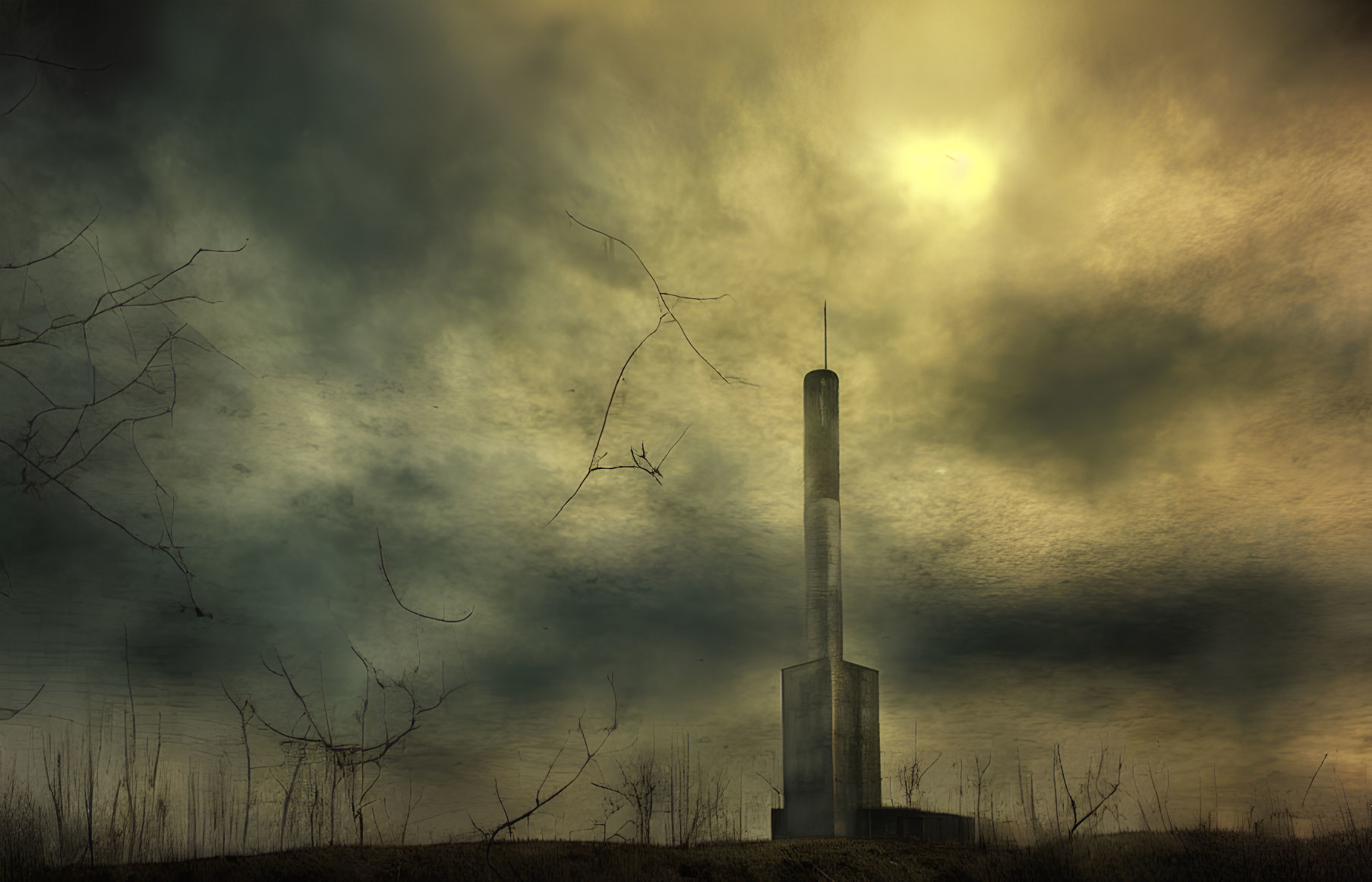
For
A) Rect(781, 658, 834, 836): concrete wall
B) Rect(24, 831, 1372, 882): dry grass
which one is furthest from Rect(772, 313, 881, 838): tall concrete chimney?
Rect(24, 831, 1372, 882): dry grass

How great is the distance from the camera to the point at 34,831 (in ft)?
48.8

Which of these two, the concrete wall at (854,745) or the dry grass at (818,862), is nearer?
the dry grass at (818,862)

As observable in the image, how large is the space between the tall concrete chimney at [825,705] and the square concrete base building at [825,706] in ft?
0.10

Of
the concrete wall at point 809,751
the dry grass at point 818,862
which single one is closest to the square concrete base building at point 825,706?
the concrete wall at point 809,751

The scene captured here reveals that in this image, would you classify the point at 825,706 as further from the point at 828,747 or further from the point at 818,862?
the point at 818,862

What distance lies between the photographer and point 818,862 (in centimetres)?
2036

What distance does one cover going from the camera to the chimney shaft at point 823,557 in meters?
35.2

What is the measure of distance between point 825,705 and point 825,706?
29 mm

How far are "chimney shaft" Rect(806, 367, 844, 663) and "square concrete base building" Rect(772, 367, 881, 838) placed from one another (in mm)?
29

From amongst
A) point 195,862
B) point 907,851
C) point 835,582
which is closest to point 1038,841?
point 907,851

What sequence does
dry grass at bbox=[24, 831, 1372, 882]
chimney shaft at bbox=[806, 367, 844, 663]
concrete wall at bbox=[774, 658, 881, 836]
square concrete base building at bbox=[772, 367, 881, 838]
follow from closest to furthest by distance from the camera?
1. dry grass at bbox=[24, 831, 1372, 882]
2. concrete wall at bbox=[774, 658, 881, 836]
3. square concrete base building at bbox=[772, 367, 881, 838]
4. chimney shaft at bbox=[806, 367, 844, 663]

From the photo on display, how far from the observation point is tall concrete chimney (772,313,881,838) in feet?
112

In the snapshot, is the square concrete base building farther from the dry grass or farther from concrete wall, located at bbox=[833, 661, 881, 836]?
the dry grass

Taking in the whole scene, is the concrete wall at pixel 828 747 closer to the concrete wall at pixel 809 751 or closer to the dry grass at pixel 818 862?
the concrete wall at pixel 809 751
